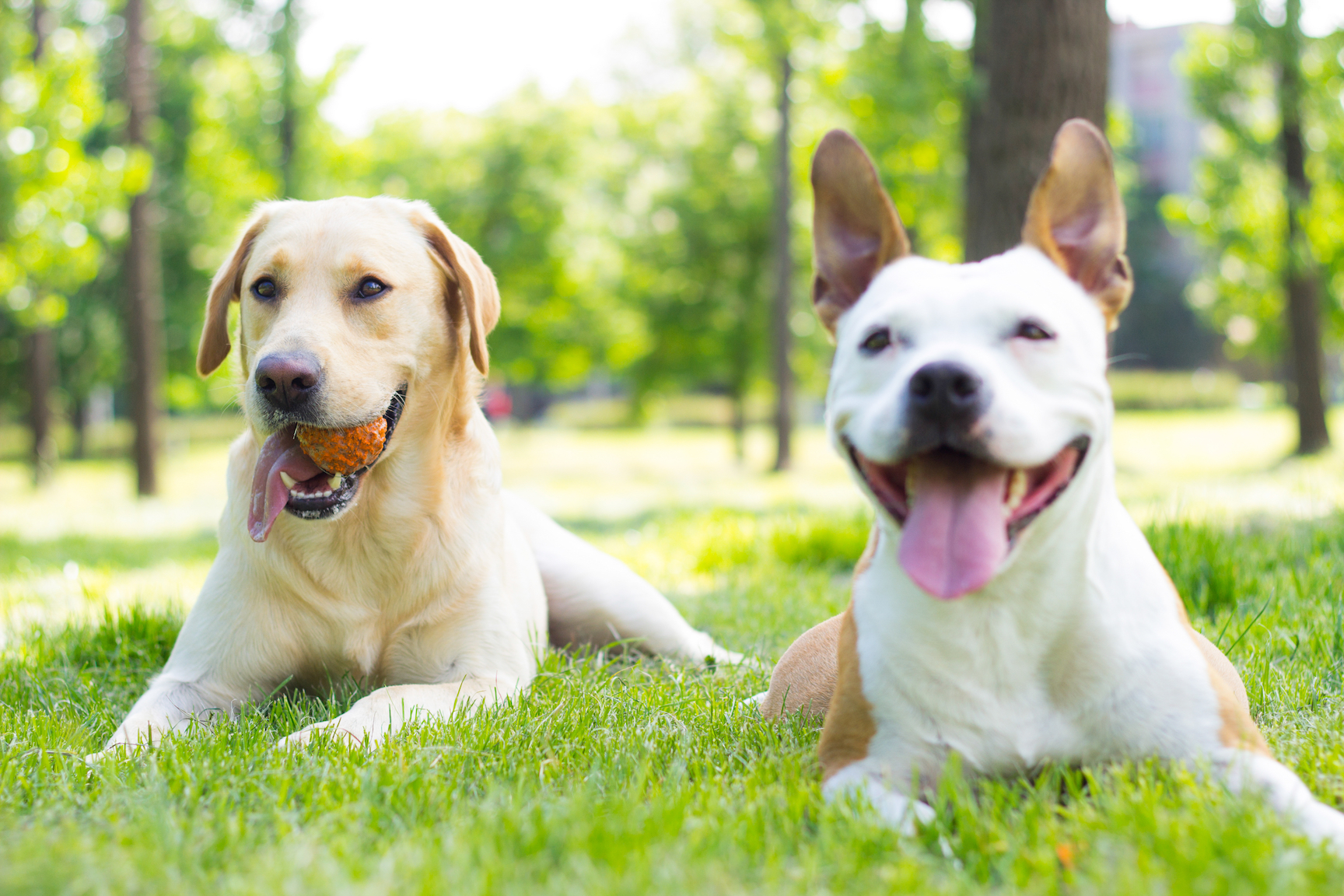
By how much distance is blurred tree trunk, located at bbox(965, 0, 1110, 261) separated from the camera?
644 centimetres

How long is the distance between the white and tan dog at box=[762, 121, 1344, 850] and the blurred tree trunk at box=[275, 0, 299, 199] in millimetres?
17530

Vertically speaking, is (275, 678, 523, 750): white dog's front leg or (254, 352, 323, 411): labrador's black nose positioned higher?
(254, 352, 323, 411): labrador's black nose

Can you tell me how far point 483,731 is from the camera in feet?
9.07

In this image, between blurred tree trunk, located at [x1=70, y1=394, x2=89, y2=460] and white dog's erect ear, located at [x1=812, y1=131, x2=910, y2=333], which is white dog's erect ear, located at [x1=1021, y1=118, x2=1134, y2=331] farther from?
blurred tree trunk, located at [x1=70, y1=394, x2=89, y2=460]

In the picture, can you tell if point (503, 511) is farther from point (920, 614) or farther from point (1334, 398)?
point (1334, 398)

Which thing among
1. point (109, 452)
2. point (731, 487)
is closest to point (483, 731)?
point (731, 487)

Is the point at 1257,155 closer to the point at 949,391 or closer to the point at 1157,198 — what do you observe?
the point at 949,391

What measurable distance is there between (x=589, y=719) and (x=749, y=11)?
15602mm

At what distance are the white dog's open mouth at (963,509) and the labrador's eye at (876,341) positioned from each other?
0.24 metres

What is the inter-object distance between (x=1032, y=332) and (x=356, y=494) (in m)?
2.11

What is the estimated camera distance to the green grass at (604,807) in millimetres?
1793

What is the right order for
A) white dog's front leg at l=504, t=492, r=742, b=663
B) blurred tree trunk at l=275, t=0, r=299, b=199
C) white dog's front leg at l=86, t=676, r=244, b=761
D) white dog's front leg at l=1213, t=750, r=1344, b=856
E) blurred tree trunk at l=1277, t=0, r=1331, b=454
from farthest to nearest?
blurred tree trunk at l=275, t=0, r=299, b=199
blurred tree trunk at l=1277, t=0, r=1331, b=454
white dog's front leg at l=504, t=492, r=742, b=663
white dog's front leg at l=86, t=676, r=244, b=761
white dog's front leg at l=1213, t=750, r=1344, b=856

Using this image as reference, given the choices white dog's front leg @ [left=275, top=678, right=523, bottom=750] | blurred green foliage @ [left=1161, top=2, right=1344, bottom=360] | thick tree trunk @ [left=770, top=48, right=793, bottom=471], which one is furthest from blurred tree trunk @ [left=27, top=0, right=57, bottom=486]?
blurred green foliage @ [left=1161, top=2, right=1344, bottom=360]

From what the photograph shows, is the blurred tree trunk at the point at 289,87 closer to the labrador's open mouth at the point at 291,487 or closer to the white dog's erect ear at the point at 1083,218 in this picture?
the labrador's open mouth at the point at 291,487
